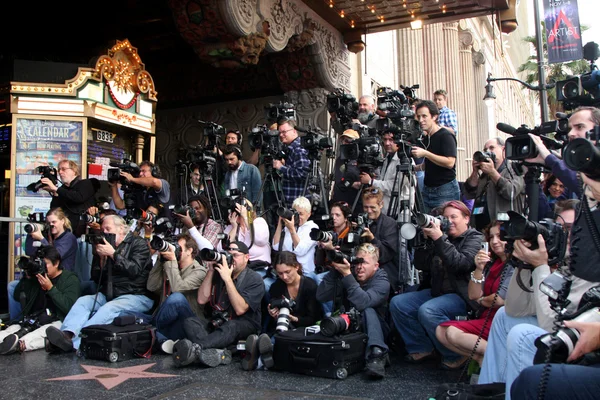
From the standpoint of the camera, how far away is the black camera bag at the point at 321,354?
15.0 ft

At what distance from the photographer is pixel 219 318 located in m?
5.49

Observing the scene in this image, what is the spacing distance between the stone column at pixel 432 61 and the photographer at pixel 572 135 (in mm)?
14117

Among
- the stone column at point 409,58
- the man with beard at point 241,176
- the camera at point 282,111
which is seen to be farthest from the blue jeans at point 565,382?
the stone column at point 409,58

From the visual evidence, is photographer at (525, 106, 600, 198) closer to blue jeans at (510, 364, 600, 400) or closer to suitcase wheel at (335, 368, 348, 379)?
blue jeans at (510, 364, 600, 400)

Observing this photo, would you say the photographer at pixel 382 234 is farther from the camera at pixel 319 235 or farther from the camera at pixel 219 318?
the camera at pixel 219 318

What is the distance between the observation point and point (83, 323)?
593cm

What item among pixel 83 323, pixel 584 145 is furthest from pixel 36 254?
pixel 584 145

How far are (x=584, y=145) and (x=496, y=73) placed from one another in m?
Result: 29.5

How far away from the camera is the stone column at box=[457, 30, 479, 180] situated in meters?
19.3

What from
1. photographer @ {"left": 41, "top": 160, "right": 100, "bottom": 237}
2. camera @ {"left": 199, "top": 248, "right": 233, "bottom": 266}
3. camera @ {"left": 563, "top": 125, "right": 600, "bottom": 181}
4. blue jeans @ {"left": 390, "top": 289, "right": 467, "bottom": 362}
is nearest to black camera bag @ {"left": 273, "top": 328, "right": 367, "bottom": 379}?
blue jeans @ {"left": 390, "top": 289, "right": 467, "bottom": 362}

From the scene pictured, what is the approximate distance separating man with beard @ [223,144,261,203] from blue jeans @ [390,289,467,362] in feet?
9.39

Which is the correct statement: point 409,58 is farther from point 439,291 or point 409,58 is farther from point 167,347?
point 167,347

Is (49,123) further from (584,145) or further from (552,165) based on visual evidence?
(584,145)

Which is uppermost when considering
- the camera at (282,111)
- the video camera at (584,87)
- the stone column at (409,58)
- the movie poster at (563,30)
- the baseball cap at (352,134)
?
the stone column at (409,58)
